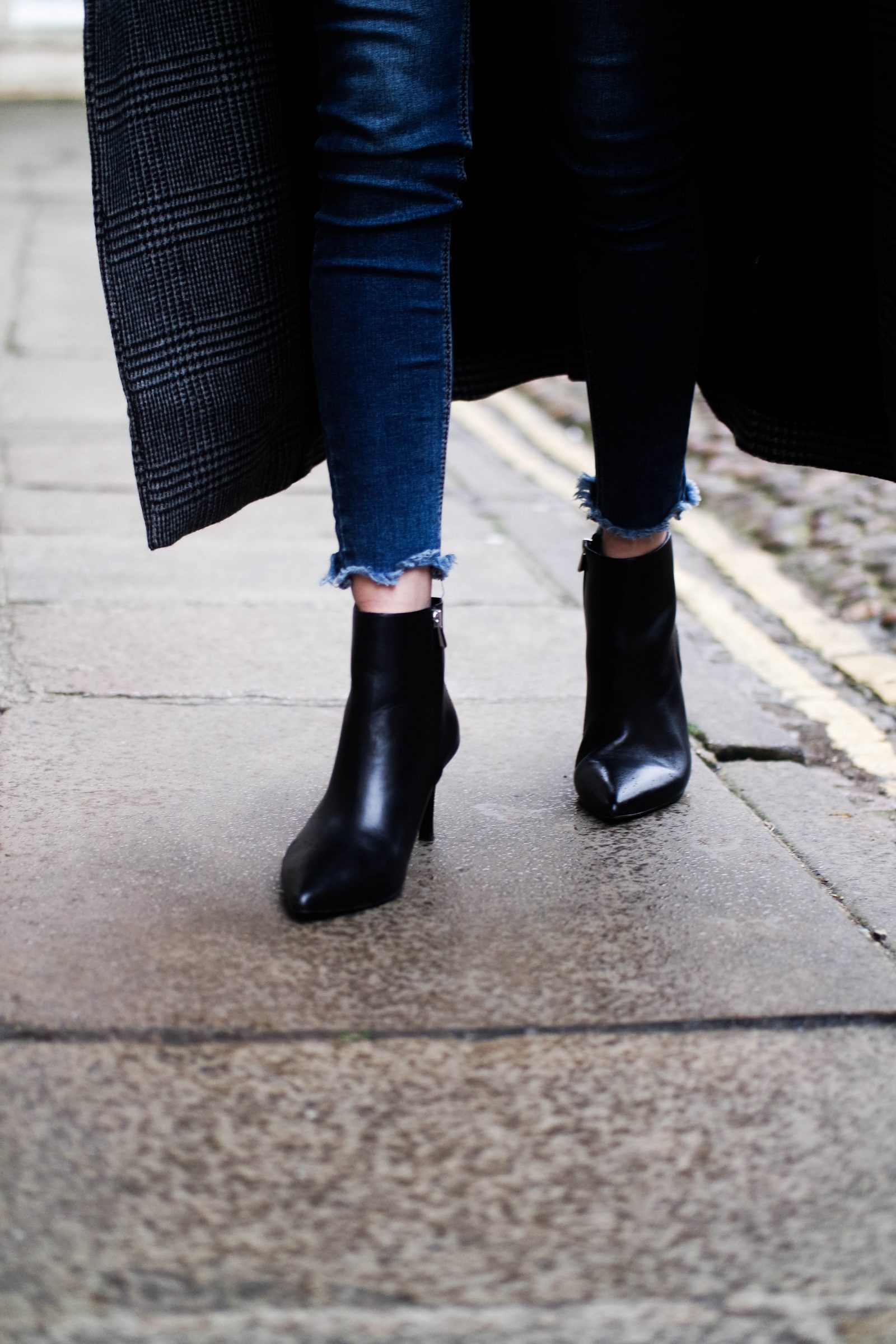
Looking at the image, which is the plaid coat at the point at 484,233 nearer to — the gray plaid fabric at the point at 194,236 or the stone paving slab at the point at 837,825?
the gray plaid fabric at the point at 194,236

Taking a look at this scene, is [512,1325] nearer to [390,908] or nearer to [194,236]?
[390,908]

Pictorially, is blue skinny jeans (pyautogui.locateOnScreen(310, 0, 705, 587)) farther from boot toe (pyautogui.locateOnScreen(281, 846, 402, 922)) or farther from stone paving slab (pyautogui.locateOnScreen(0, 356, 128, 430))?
stone paving slab (pyautogui.locateOnScreen(0, 356, 128, 430))

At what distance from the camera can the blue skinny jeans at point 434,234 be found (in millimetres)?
1110

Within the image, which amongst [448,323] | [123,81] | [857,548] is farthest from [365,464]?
[857,548]

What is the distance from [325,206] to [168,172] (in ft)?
0.63

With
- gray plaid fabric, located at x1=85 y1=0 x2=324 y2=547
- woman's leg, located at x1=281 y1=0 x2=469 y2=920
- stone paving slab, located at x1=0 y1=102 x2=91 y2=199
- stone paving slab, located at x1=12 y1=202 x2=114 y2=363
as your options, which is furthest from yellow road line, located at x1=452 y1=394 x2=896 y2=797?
stone paving slab, located at x1=0 y1=102 x2=91 y2=199

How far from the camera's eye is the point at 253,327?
1.34 meters

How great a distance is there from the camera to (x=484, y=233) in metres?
1.57

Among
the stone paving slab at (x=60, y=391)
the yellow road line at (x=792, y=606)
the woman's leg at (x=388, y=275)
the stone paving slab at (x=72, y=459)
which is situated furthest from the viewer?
the stone paving slab at (x=60, y=391)

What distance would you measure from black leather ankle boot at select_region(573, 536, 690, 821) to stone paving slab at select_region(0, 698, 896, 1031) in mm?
46

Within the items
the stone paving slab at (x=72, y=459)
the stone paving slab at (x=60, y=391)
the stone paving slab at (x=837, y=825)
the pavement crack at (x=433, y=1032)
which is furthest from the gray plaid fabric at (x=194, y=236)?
the stone paving slab at (x=60, y=391)

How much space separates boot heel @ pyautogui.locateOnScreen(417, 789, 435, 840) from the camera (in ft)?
4.25

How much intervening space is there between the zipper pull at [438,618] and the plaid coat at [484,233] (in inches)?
11.2

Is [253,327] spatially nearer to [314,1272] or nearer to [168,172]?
[168,172]
